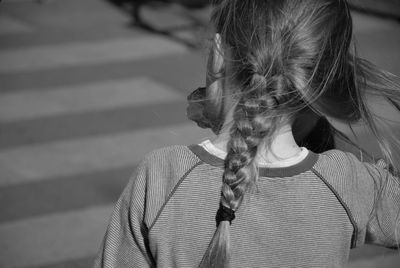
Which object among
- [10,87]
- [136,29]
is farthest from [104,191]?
[136,29]

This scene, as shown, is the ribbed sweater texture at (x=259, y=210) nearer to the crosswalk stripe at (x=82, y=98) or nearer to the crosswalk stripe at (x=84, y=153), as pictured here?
the crosswalk stripe at (x=84, y=153)

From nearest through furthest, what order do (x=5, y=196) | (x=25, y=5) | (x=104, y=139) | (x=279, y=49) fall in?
(x=279, y=49) < (x=5, y=196) < (x=104, y=139) < (x=25, y=5)

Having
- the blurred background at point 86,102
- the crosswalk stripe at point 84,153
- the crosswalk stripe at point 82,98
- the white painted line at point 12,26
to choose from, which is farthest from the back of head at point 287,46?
the white painted line at point 12,26

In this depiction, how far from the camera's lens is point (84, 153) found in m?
4.93

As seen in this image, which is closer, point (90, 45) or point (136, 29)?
A: point (90, 45)

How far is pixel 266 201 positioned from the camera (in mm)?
1623

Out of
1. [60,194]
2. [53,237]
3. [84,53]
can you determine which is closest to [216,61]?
[53,237]

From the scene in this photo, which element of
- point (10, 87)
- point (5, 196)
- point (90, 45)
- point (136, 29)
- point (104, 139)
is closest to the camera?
point (5, 196)

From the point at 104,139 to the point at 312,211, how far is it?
3632 mm

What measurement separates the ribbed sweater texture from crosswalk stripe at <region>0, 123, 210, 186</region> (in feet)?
9.78

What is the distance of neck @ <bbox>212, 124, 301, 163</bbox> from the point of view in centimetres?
166

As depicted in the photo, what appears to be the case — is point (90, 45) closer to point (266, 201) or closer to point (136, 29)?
point (136, 29)

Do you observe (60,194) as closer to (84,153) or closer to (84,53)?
(84,153)

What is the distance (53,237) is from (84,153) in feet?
3.50
